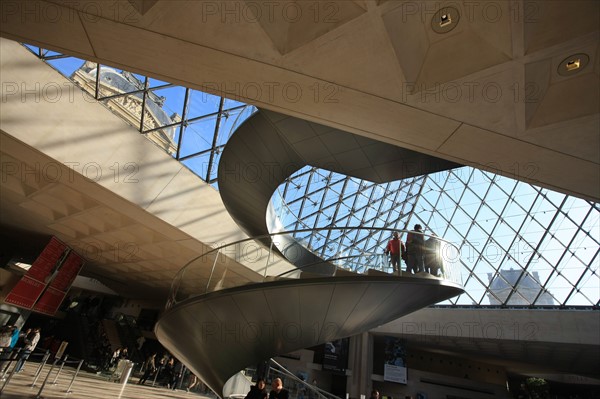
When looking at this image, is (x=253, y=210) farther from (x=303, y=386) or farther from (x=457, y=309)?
(x=457, y=309)

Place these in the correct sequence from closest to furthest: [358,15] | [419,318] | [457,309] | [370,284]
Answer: [358,15] < [370,284] < [457,309] < [419,318]

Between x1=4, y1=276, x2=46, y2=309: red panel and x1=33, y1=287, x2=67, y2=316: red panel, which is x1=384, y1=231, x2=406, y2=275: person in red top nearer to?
x1=4, y1=276, x2=46, y2=309: red panel

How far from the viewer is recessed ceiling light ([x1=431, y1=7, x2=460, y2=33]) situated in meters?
3.76

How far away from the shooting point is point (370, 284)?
8375mm

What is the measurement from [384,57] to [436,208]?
33961 mm

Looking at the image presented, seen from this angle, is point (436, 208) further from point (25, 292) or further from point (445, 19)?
point (25, 292)

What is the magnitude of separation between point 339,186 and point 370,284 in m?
21.1

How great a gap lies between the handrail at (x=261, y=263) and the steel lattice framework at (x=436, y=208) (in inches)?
17.0

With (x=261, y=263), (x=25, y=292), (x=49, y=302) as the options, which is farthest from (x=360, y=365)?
(x=25, y=292)

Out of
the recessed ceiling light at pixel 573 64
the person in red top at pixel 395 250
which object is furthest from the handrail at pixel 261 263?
the recessed ceiling light at pixel 573 64

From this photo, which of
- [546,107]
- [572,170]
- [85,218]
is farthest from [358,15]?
[85,218]

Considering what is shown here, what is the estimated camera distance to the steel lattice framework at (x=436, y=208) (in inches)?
529

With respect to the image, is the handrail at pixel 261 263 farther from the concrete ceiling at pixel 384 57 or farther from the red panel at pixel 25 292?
the red panel at pixel 25 292

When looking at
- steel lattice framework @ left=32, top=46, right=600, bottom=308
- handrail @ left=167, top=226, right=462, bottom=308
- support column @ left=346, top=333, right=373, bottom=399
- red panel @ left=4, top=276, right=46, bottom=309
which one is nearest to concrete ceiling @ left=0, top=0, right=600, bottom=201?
steel lattice framework @ left=32, top=46, right=600, bottom=308
